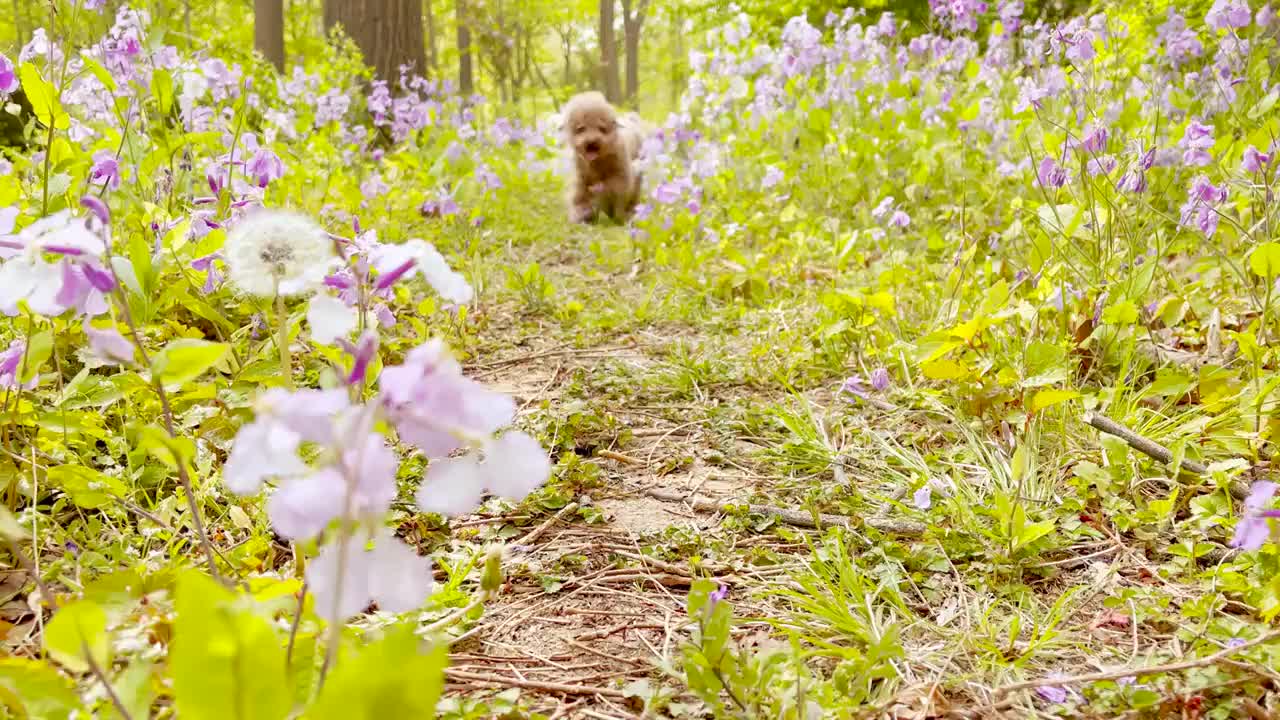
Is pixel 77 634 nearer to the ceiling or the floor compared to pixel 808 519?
nearer to the ceiling

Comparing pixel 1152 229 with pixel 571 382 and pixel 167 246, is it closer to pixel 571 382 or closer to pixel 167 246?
pixel 571 382

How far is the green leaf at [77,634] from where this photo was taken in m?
0.61

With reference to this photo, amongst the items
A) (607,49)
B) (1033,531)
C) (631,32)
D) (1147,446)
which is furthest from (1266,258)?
(631,32)

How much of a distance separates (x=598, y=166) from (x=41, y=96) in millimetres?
4276

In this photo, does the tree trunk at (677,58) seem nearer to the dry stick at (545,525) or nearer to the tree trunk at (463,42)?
the tree trunk at (463,42)

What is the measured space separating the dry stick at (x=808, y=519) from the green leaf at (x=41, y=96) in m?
1.35

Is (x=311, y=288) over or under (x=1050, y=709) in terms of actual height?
over

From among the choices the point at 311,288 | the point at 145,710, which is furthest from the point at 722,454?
the point at 145,710

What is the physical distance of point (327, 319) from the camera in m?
0.75

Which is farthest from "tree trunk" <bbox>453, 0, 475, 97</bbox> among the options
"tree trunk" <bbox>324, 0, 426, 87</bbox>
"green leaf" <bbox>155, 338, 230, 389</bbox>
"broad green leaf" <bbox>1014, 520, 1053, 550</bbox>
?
"green leaf" <bbox>155, 338, 230, 389</bbox>

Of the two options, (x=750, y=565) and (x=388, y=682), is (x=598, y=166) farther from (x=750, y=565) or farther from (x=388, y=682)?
(x=388, y=682)

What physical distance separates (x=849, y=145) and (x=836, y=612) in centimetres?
338

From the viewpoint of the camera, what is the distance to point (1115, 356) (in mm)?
2096

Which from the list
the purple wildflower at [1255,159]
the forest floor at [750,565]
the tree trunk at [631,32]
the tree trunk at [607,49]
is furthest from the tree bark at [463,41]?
the purple wildflower at [1255,159]
